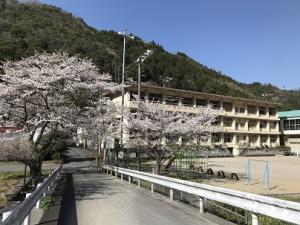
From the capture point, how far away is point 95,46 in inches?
3484

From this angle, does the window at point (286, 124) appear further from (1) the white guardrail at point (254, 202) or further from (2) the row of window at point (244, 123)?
(1) the white guardrail at point (254, 202)

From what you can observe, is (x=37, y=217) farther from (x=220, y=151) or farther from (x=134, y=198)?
(x=220, y=151)

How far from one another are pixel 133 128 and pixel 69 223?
50.2 ft

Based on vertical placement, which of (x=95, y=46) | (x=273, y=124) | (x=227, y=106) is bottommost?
(x=273, y=124)

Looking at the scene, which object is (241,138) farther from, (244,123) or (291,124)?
(291,124)

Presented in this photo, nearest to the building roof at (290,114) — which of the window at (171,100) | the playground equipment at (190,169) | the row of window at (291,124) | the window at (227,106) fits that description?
the row of window at (291,124)

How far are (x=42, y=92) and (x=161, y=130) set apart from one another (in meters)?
7.24

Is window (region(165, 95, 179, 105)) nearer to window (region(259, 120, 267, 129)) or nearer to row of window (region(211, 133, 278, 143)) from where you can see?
row of window (region(211, 133, 278, 143))

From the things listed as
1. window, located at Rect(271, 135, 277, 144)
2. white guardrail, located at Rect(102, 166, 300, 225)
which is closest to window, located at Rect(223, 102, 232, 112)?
window, located at Rect(271, 135, 277, 144)

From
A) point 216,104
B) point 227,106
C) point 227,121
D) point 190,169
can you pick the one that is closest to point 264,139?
point 227,121

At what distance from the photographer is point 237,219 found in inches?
364

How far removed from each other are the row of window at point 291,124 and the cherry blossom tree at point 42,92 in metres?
62.7

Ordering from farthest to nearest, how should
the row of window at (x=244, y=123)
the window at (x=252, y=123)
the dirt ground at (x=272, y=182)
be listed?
the window at (x=252, y=123), the row of window at (x=244, y=123), the dirt ground at (x=272, y=182)

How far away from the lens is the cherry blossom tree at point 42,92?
19.4 meters
